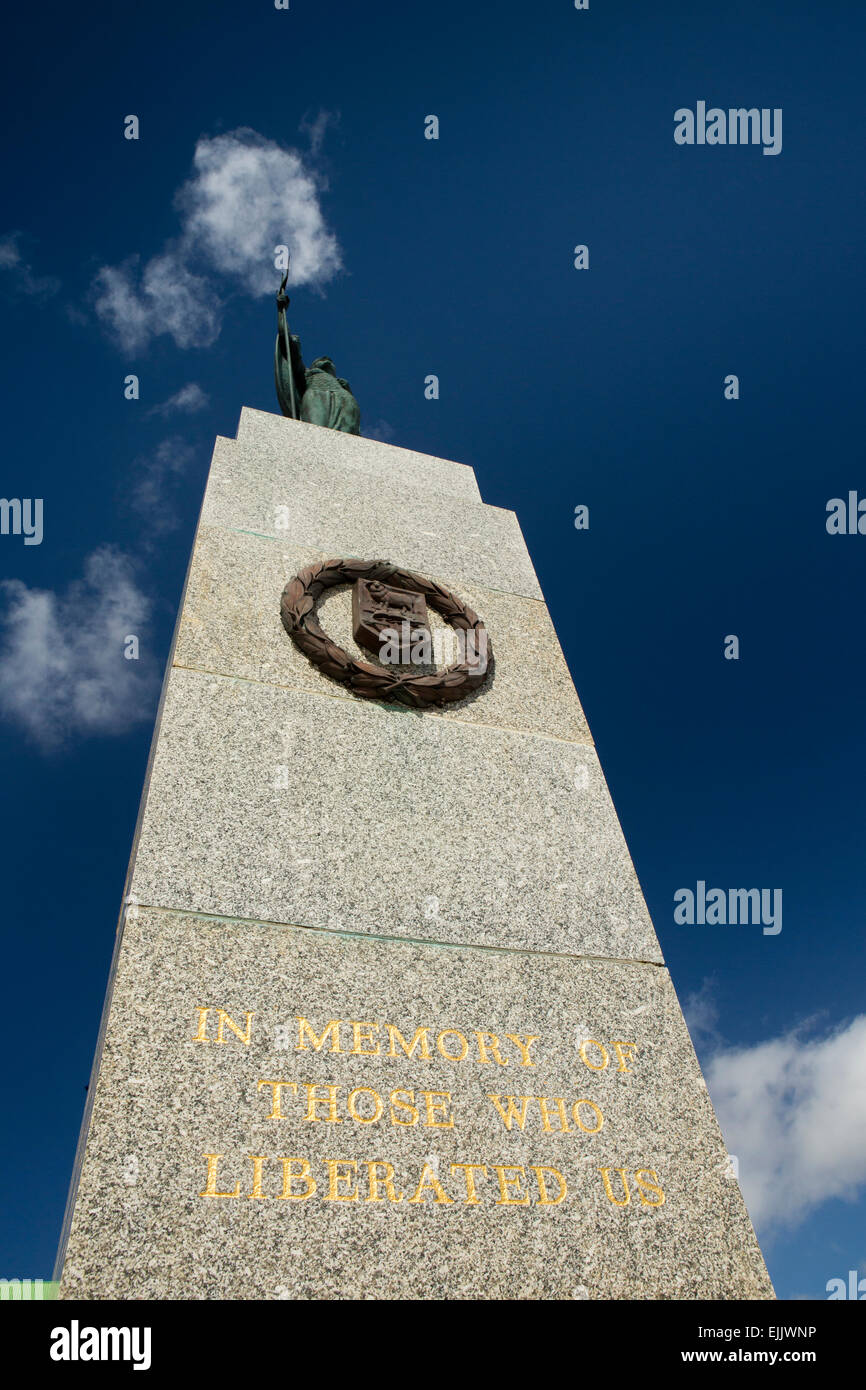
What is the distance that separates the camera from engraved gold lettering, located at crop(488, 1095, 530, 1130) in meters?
2.84

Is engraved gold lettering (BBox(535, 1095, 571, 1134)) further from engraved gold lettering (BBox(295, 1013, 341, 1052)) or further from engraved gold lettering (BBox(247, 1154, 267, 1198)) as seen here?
engraved gold lettering (BBox(247, 1154, 267, 1198))

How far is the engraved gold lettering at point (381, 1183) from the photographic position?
8.28 ft

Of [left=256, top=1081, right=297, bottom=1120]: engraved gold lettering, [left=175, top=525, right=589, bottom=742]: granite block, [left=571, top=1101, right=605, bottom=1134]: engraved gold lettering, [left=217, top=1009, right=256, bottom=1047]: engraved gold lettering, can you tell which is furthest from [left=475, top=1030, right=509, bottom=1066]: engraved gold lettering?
[left=175, top=525, right=589, bottom=742]: granite block

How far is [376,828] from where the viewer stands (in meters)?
3.60

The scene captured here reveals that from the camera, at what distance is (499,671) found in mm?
4766

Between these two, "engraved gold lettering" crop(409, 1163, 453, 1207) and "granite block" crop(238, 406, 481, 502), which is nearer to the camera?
"engraved gold lettering" crop(409, 1163, 453, 1207)

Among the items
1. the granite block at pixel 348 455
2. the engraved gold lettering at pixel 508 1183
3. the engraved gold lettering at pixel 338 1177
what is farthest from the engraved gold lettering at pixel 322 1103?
the granite block at pixel 348 455

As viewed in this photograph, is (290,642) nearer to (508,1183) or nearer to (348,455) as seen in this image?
(348,455)

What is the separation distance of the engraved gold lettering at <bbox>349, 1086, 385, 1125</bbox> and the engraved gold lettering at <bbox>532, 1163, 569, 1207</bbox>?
0.56m

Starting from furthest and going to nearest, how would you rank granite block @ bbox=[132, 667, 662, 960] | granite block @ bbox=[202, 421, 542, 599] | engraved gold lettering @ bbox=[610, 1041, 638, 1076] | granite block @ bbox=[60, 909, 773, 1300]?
granite block @ bbox=[202, 421, 542, 599]
granite block @ bbox=[132, 667, 662, 960]
engraved gold lettering @ bbox=[610, 1041, 638, 1076]
granite block @ bbox=[60, 909, 773, 1300]

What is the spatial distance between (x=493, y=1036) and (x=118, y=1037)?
1288 millimetres

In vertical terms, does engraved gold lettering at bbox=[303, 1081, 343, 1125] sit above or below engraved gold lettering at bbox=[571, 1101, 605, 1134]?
above
